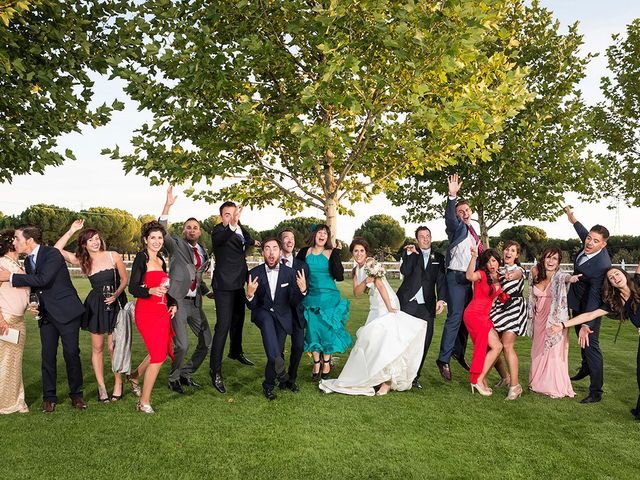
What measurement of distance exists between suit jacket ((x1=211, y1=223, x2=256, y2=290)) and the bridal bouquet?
1.70m

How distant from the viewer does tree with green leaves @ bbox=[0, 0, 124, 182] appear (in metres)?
10.4

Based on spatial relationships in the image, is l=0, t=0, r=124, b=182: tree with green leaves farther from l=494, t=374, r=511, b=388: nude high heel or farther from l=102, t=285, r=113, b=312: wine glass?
l=494, t=374, r=511, b=388: nude high heel

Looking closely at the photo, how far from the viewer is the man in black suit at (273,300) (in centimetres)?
741

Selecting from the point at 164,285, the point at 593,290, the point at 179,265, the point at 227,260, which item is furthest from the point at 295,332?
the point at 593,290

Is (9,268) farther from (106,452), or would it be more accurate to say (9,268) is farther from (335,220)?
(335,220)

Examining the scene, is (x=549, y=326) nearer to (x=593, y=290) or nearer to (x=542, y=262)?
(x=593, y=290)

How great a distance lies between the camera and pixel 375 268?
777 centimetres

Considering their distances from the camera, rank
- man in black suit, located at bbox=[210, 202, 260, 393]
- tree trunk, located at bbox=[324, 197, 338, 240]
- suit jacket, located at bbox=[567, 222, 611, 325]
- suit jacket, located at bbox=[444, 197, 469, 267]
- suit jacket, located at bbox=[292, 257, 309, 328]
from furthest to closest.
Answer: tree trunk, located at bbox=[324, 197, 338, 240]
suit jacket, located at bbox=[444, 197, 469, 267]
suit jacket, located at bbox=[292, 257, 309, 328]
man in black suit, located at bbox=[210, 202, 260, 393]
suit jacket, located at bbox=[567, 222, 611, 325]

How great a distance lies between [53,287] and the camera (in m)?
6.71

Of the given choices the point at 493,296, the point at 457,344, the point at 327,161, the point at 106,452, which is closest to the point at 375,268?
the point at 493,296

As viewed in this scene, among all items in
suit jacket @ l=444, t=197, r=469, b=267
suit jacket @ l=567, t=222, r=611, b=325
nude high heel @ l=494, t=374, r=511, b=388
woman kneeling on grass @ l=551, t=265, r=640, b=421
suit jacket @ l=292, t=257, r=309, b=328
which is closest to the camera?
woman kneeling on grass @ l=551, t=265, r=640, b=421

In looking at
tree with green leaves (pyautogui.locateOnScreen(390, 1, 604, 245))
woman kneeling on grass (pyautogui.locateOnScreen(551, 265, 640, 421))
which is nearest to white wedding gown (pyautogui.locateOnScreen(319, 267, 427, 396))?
woman kneeling on grass (pyautogui.locateOnScreen(551, 265, 640, 421))

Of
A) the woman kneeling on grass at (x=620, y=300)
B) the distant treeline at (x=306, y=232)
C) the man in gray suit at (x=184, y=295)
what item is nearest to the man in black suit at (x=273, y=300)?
the man in gray suit at (x=184, y=295)

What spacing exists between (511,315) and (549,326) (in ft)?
1.74
